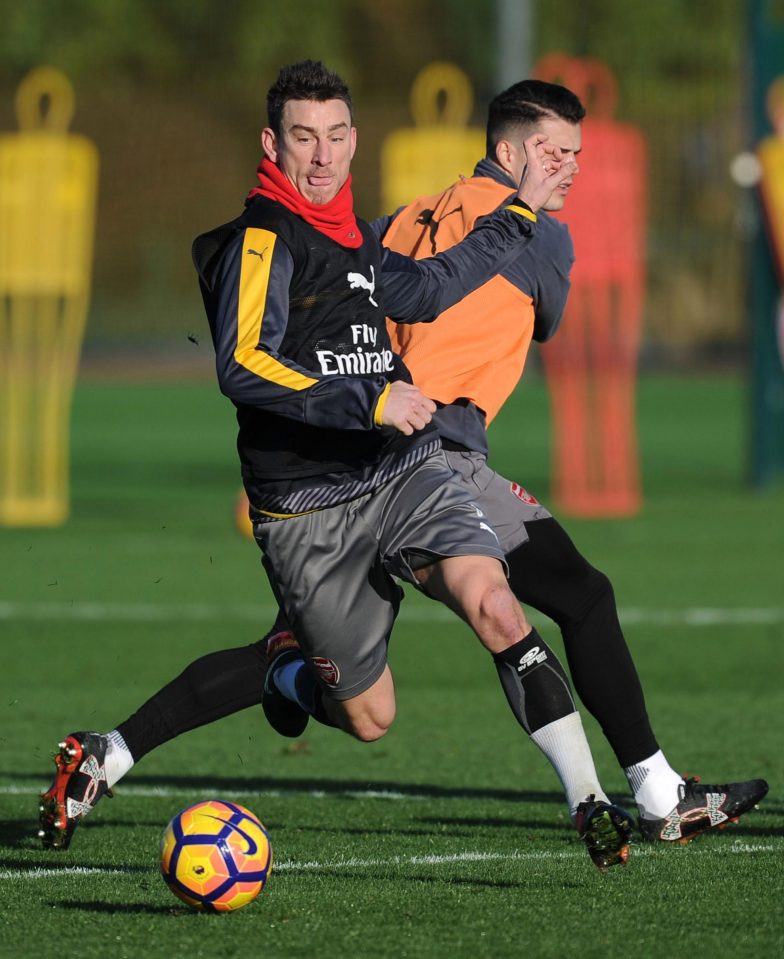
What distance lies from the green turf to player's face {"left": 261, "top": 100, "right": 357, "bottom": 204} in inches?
76.4

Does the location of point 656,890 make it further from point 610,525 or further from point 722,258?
point 722,258

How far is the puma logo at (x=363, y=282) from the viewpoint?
5.66 m

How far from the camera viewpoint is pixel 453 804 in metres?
6.84

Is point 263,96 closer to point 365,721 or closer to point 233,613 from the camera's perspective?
point 233,613

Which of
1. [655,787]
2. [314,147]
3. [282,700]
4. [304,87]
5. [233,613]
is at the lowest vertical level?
[233,613]

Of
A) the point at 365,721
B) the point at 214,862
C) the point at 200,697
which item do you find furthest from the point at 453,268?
the point at 214,862

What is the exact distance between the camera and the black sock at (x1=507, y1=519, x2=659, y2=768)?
6.04m

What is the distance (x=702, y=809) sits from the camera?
19.5ft

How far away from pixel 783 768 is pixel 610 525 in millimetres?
8877

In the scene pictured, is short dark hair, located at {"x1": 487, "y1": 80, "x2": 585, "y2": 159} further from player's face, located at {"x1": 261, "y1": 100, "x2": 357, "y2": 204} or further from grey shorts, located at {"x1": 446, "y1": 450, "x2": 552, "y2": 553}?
grey shorts, located at {"x1": 446, "y1": 450, "x2": 552, "y2": 553}

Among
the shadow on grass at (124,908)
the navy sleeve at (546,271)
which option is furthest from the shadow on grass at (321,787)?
the shadow on grass at (124,908)

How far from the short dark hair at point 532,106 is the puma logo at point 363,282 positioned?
3.15ft

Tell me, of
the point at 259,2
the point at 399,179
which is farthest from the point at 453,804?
the point at 259,2

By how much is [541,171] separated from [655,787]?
6.24 ft
